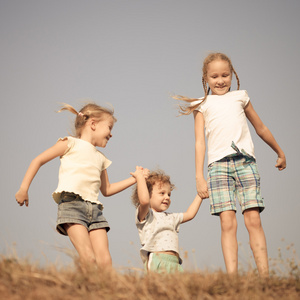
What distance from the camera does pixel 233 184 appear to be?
5.26 m

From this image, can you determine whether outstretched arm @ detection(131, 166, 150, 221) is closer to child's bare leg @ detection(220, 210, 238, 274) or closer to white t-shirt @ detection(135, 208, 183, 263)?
white t-shirt @ detection(135, 208, 183, 263)

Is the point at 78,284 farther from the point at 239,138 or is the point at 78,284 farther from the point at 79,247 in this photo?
the point at 239,138

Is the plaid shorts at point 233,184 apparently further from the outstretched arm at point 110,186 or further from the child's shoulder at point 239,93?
the outstretched arm at point 110,186

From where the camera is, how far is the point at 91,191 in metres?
5.20

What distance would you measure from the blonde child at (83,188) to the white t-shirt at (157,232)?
734mm

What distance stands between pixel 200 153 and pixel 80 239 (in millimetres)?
1892

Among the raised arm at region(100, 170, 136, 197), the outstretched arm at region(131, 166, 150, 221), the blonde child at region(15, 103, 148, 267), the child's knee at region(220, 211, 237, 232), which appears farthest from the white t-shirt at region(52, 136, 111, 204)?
the child's knee at region(220, 211, 237, 232)

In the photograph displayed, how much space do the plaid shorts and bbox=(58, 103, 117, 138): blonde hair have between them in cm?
165

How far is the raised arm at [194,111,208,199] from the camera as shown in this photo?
538 centimetres

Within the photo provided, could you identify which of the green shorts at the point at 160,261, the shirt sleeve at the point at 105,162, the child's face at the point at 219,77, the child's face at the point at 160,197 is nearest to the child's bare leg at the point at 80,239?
the shirt sleeve at the point at 105,162

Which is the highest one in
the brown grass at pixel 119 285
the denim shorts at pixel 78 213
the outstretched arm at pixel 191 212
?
the outstretched arm at pixel 191 212

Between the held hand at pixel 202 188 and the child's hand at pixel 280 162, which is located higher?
the child's hand at pixel 280 162

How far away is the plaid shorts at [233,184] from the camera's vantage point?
508 centimetres

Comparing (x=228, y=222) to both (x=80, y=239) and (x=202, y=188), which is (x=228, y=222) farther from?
(x=80, y=239)
